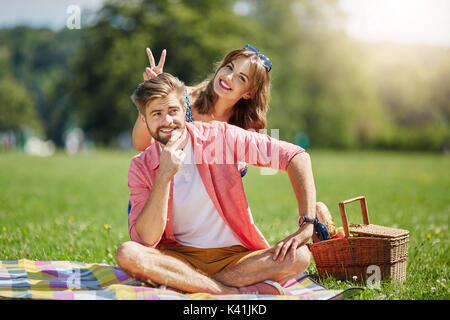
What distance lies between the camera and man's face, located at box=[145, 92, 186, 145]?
3154mm

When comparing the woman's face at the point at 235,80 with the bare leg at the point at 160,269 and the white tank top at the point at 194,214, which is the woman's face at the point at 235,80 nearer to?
the white tank top at the point at 194,214

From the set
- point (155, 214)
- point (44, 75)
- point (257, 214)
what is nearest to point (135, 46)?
point (257, 214)

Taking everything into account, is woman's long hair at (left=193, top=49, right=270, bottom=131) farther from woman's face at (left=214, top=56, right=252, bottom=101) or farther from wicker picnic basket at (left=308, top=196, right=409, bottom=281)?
wicker picnic basket at (left=308, top=196, right=409, bottom=281)

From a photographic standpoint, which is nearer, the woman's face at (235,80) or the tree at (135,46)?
the woman's face at (235,80)

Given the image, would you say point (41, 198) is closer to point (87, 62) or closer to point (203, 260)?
point (203, 260)

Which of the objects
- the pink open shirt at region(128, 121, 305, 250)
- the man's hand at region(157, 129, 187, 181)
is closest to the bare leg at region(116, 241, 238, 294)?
the pink open shirt at region(128, 121, 305, 250)

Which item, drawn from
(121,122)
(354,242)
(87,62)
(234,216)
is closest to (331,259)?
(354,242)

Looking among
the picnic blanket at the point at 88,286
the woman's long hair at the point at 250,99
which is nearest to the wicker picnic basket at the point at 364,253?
the picnic blanket at the point at 88,286

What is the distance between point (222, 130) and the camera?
11.0ft

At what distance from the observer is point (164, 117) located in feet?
10.3

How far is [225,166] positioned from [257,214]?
417 centimetres

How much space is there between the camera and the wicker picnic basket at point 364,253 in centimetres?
338

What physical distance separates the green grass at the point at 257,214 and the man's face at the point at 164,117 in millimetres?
1490

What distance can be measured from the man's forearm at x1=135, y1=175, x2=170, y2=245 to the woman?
0.95 meters
